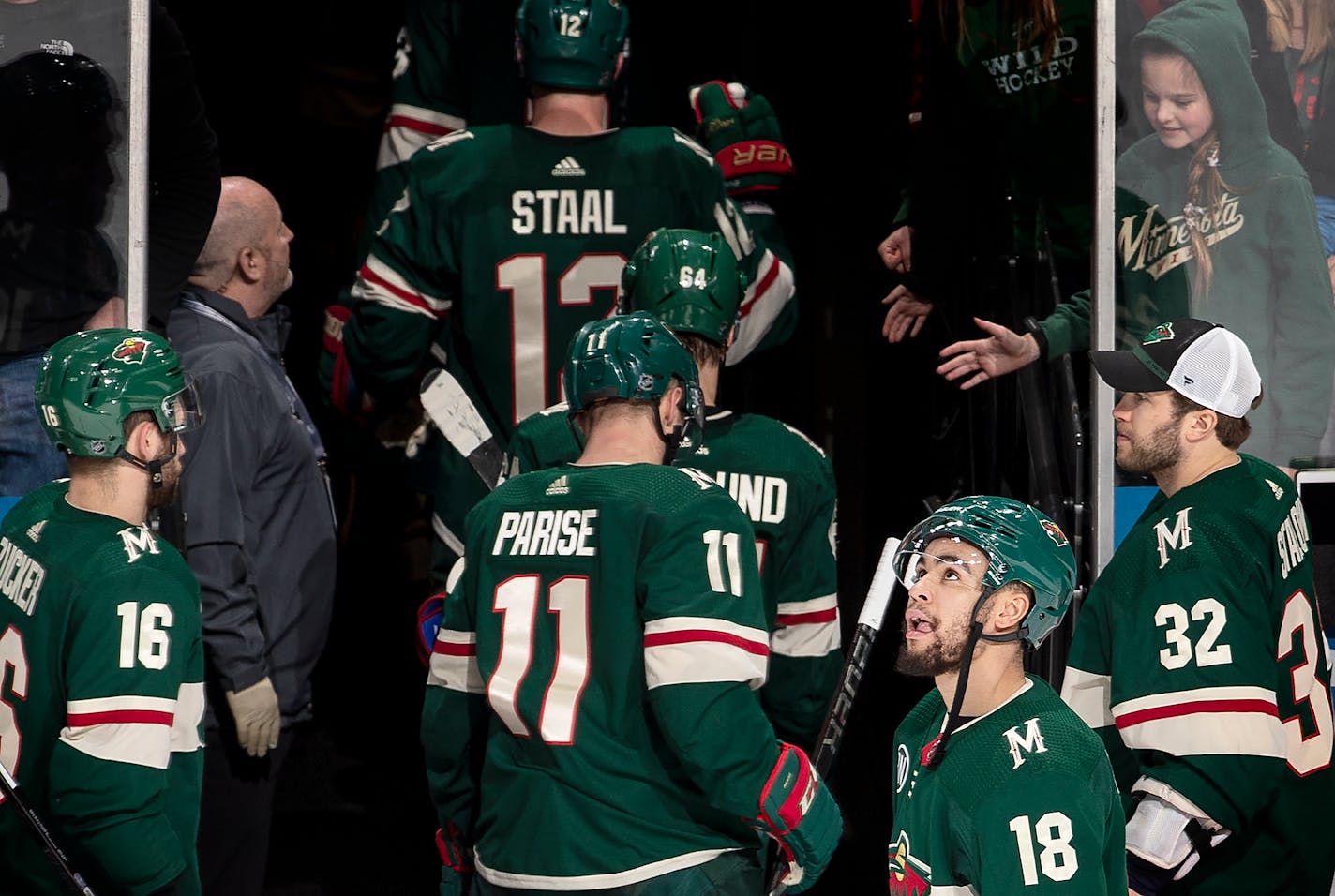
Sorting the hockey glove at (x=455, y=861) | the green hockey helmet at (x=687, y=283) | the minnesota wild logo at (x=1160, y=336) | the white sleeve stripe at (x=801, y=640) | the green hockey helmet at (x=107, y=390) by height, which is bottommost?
the hockey glove at (x=455, y=861)

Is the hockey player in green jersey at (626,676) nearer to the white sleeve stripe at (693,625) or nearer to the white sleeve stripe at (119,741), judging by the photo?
the white sleeve stripe at (693,625)

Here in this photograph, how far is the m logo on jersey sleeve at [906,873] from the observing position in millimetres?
2537

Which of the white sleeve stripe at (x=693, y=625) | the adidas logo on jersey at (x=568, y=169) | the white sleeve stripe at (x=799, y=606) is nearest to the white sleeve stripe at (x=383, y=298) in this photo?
the adidas logo on jersey at (x=568, y=169)

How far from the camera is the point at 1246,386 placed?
11.0 ft

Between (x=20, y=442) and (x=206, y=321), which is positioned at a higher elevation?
(x=206, y=321)

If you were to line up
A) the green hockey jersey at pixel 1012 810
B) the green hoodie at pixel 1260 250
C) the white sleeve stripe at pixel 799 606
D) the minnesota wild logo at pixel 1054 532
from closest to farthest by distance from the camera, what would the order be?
the green hockey jersey at pixel 1012 810, the minnesota wild logo at pixel 1054 532, the white sleeve stripe at pixel 799 606, the green hoodie at pixel 1260 250

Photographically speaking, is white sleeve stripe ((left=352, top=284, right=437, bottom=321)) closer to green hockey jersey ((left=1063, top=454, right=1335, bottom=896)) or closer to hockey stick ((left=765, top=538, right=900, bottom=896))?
hockey stick ((left=765, top=538, right=900, bottom=896))

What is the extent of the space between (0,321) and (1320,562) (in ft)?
9.44

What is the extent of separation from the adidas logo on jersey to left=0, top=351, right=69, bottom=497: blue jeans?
1.21 m

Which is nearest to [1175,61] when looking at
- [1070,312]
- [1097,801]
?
[1070,312]

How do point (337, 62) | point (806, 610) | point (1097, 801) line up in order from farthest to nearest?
point (337, 62)
point (806, 610)
point (1097, 801)

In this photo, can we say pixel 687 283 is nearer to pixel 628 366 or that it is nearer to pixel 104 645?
pixel 628 366

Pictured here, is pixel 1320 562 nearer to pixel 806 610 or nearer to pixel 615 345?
pixel 806 610

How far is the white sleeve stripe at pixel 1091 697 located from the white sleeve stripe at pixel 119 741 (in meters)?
1.62
